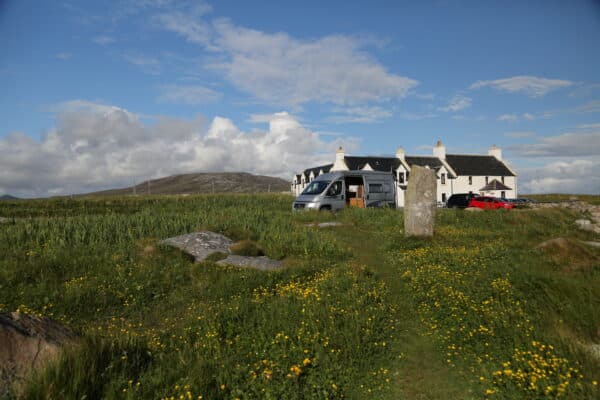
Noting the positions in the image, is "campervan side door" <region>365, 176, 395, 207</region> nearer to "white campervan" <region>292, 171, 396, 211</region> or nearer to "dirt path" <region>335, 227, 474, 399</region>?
"white campervan" <region>292, 171, 396, 211</region>

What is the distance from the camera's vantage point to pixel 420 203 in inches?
571

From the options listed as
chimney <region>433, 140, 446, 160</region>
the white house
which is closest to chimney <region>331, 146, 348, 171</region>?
the white house

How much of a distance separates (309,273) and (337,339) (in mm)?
4198

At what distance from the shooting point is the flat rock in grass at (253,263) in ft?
32.2

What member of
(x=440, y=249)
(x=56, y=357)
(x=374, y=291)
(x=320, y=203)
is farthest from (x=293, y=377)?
(x=320, y=203)

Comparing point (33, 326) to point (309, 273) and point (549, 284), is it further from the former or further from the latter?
point (549, 284)

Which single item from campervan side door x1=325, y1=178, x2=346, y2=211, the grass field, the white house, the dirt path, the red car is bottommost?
the dirt path

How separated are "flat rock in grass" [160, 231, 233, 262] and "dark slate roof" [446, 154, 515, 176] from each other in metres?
56.5

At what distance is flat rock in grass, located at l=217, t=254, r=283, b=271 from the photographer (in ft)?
32.2

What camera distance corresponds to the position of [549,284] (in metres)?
6.97

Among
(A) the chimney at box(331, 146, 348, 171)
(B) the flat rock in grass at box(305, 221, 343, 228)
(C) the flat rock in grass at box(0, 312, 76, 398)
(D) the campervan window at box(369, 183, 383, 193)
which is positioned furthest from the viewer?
(A) the chimney at box(331, 146, 348, 171)

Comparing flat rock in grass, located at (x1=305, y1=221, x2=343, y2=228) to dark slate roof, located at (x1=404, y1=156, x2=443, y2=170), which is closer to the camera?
flat rock in grass, located at (x1=305, y1=221, x2=343, y2=228)

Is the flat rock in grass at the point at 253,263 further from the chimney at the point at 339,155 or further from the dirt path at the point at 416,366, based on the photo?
the chimney at the point at 339,155

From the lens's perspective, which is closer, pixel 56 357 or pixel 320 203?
pixel 56 357
